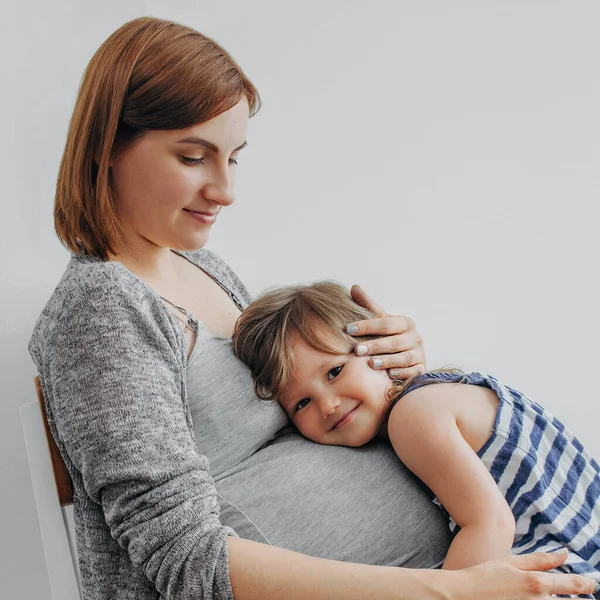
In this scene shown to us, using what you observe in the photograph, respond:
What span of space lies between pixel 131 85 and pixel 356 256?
0.94 m

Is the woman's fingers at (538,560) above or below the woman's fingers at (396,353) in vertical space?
below

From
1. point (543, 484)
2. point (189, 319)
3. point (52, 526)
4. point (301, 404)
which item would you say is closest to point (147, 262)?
point (189, 319)

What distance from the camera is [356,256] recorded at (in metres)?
2.04

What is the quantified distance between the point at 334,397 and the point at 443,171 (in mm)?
899

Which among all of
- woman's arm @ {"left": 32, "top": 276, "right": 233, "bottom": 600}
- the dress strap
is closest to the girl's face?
the dress strap

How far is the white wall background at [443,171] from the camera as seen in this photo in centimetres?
198

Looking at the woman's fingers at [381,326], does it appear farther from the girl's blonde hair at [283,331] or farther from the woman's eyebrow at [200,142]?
the woman's eyebrow at [200,142]

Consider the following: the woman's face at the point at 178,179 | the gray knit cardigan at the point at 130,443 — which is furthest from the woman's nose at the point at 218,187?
the gray knit cardigan at the point at 130,443

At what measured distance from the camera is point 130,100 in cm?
124

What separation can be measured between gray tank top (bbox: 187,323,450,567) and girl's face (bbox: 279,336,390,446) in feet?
0.09

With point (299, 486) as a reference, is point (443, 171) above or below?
above

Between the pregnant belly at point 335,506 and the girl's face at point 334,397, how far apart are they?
0.13 ft

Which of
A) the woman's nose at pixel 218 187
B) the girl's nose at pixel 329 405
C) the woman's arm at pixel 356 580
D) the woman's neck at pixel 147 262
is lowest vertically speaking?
the woman's arm at pixel 356 580

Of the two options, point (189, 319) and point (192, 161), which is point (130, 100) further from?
point (189, 319)
